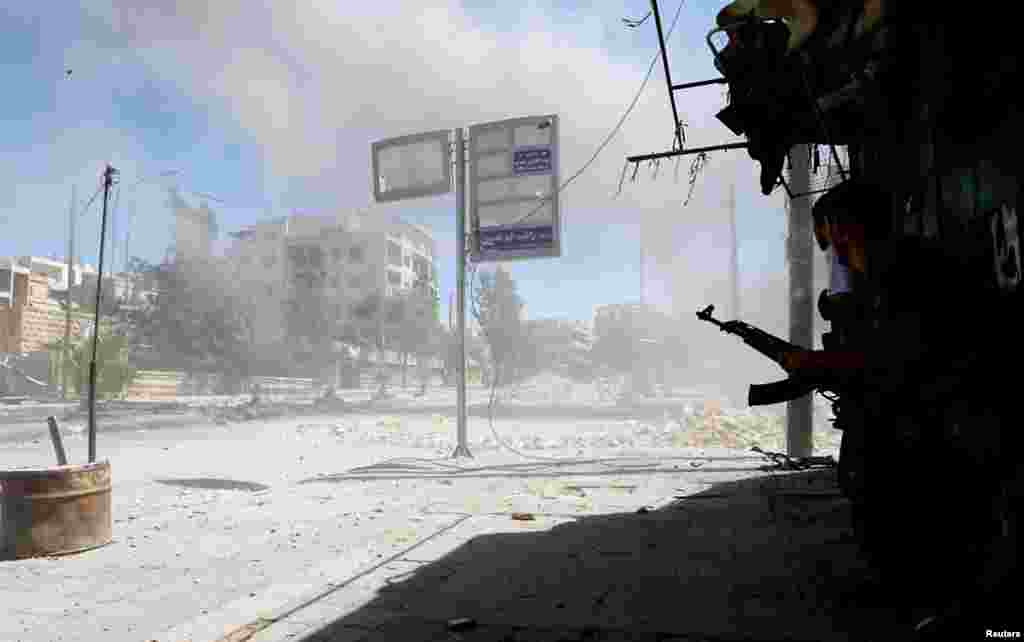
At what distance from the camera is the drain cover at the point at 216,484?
1033 cm

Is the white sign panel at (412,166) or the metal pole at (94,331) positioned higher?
the white sign panel at (412,166)

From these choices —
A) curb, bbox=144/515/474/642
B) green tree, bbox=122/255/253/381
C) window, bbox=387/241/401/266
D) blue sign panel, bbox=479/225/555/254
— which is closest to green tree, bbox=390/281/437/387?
window, bbox=387/241/401/266

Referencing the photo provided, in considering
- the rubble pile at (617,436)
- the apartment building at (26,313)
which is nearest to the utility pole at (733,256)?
the rubble pile at (617,436)

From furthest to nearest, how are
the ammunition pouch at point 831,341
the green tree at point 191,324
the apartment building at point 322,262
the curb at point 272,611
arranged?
the apartment building at point 322,262, the green tree at point 191,324, the ammunition pouch at point 831,341, the curb at point 272,611

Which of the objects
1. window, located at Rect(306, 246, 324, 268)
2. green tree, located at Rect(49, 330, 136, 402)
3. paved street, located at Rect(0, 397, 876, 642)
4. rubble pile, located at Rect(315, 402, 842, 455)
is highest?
window, located at Rect(306, 246, 324, 268)

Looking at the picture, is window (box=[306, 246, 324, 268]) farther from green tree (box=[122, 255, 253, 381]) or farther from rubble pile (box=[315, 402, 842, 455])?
rubble pile (box=[315, 402, 842, 455])

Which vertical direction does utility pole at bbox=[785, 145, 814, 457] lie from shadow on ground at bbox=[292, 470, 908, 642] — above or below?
above

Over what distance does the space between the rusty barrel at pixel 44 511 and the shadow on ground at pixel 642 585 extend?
115 inches

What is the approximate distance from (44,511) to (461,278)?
8.48 meters

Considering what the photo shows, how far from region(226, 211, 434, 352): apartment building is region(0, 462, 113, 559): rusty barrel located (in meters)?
36.7

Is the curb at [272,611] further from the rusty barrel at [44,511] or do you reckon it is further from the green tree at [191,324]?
the green tree at [191,324]

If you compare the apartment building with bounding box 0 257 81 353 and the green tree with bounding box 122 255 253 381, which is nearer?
the green tree with bounding box 122 255 253 381

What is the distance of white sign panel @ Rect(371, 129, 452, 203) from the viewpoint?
13633 millimetres

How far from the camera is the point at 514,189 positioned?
1314cm
